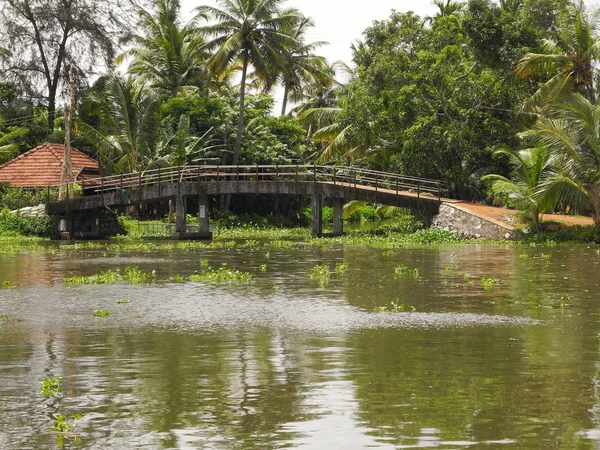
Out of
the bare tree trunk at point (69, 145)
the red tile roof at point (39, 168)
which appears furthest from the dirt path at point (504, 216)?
the red tile roof at point (39, 168)

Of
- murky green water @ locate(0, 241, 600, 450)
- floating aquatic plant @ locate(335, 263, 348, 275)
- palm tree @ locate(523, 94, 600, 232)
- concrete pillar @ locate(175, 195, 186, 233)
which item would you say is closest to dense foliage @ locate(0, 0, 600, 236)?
palm tree @ locate(523, 94, 600, 232)

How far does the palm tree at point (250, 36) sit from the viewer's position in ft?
173

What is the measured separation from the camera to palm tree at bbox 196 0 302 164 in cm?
5259

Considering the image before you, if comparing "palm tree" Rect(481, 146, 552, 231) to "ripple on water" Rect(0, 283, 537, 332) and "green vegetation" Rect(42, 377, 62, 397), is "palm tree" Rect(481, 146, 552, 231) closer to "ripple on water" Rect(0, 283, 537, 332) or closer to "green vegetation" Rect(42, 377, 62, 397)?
"ripple on water" Rect(0, 283, 537, 332)

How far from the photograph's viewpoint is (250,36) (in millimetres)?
53125

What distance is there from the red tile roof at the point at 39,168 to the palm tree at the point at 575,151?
1090 inches

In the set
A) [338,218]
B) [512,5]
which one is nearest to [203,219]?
[338,218]

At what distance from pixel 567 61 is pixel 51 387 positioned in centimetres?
3738

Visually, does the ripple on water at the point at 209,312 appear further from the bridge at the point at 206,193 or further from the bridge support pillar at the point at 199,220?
the bridge at the point at 206,193

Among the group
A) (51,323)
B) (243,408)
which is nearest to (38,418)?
(243,408)

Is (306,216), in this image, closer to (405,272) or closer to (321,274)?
(405,272)

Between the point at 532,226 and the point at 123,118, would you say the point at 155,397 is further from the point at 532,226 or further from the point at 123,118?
the point at 123,118

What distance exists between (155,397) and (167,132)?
149ft

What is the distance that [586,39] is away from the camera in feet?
142
